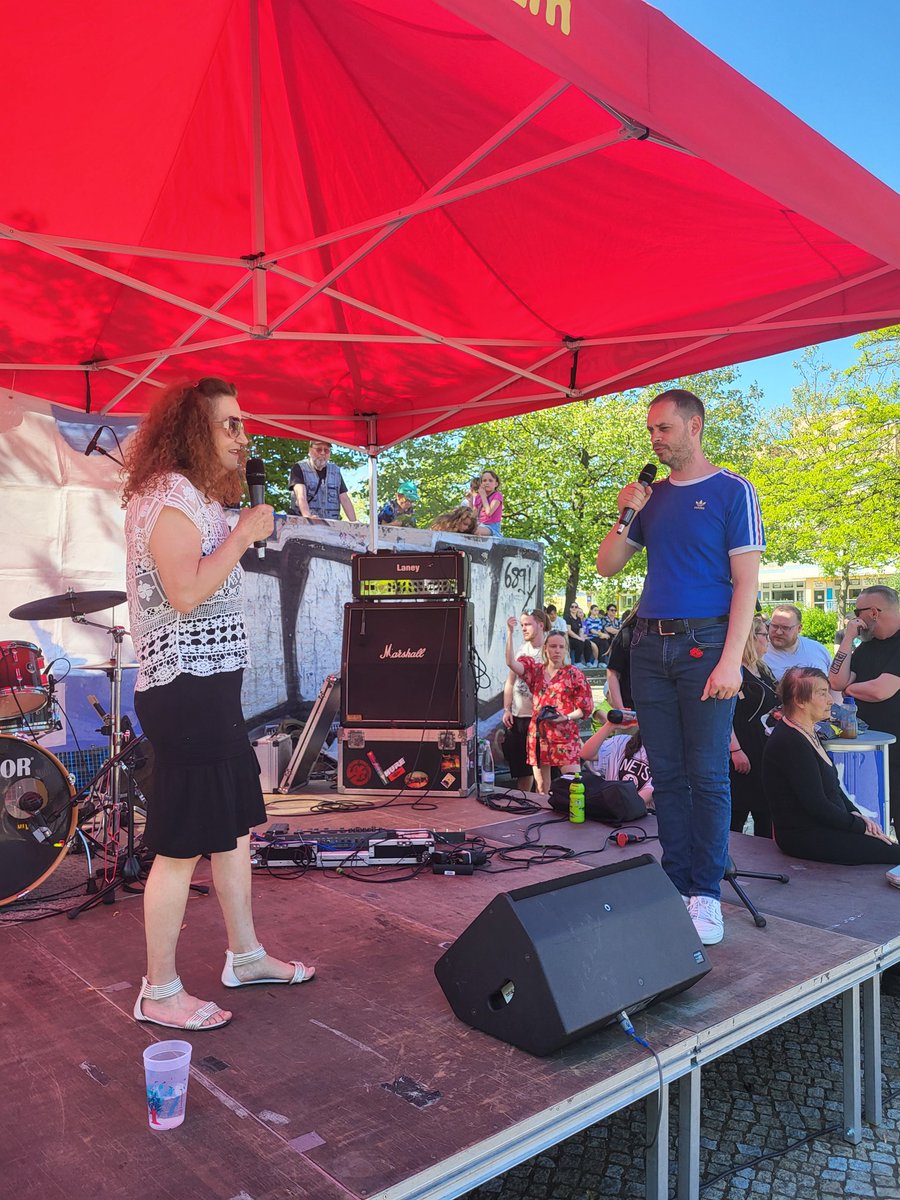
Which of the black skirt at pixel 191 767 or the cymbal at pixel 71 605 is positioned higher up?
the cymbal at pixel 71 605

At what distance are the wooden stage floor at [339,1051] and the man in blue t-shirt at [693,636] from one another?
0.36 metres

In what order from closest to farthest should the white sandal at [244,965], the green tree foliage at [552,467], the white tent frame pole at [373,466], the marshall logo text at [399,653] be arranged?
1. the white sandal at [244,965]
2. the marshall logo text at [399,653]
3. the white tent frame pole at [373,466]
4. the green tree foliage at [552,467]

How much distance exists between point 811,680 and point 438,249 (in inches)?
114

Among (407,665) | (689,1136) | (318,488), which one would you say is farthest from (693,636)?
(318,488)

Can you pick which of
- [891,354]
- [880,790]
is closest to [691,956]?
[880,790]

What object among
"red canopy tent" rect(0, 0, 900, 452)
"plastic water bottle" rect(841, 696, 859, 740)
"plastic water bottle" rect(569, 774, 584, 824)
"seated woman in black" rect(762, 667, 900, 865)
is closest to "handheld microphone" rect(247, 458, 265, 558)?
"red canopy tent" rect(0, 0, 900, 452)

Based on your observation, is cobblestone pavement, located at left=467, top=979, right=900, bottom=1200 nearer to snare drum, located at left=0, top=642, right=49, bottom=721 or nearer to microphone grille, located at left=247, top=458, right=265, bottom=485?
microphone grille, located at left=247, top=458, right=265, bottom=485

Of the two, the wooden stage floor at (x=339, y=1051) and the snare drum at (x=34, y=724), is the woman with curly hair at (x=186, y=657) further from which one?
the snare drum at (x=34, y=724)

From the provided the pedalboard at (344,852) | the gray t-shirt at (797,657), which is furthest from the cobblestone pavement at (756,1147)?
the gray t-shirt at (797,657)

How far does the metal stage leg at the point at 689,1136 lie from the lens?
2340 mm

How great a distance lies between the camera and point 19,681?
4.32 m

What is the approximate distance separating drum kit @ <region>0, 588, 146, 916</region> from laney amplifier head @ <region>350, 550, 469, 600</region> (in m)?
2.16

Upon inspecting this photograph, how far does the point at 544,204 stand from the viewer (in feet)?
13.8

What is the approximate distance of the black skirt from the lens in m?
2.38
